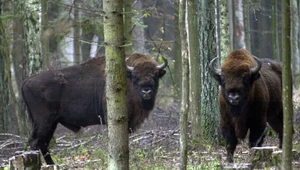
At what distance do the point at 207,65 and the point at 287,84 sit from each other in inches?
254

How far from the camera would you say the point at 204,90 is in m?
13.4

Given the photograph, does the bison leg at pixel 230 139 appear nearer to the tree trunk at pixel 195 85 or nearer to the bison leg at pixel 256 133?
the bison leg at pixel 256 133

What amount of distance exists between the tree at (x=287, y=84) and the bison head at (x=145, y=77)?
6.54m

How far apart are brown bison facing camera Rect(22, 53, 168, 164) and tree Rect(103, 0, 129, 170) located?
523 centimetres

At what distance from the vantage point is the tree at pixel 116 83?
7.91 m

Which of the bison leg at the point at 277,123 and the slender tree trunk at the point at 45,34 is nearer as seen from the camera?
the bison leg at the point at 277,123

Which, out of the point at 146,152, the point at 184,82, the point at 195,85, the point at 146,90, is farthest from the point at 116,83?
the point at 195,85

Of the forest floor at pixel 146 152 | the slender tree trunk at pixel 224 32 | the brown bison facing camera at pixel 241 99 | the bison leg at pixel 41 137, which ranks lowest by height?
the forest floor at pixel 146 152

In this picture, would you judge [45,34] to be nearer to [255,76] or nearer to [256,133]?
[255,76]

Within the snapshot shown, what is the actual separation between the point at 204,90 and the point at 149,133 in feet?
6.05

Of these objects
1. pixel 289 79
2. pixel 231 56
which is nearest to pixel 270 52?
pixel 231 56

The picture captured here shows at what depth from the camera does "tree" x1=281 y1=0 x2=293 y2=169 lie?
6789 mm

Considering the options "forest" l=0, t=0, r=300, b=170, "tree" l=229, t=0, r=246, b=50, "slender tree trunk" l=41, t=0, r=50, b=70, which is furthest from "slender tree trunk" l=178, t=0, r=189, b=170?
"slender tree trunk" l=41, t=0, r=50, b=70

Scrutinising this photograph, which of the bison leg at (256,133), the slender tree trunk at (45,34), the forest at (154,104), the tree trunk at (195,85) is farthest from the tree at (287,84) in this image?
the slender tree trunk at (45,34)
